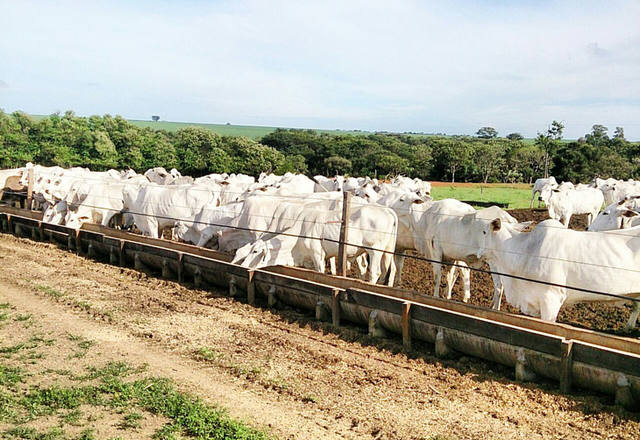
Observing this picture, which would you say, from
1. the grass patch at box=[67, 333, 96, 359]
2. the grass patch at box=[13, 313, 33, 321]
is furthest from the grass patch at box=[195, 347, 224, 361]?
the grass patch at box=[13, 313, 33, 321]

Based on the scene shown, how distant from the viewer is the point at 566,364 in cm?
735

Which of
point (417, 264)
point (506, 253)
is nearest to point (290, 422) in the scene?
point (506, 253)

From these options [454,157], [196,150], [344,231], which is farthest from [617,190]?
[196,150]

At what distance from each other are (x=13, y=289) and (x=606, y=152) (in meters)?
51.9

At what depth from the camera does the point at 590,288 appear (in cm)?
881

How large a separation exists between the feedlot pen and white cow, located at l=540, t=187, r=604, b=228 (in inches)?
627

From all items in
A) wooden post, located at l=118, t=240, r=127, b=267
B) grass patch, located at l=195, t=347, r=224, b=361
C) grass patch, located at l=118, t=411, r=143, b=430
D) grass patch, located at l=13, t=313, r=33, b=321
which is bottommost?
grass patch, located at l=13, t=313, r=33, b=321

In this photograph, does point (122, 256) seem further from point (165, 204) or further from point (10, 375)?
point (10, 375)

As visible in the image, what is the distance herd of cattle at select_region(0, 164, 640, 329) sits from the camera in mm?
8898

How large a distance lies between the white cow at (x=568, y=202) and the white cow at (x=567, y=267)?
1541cm

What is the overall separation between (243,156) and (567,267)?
5024 centimetres

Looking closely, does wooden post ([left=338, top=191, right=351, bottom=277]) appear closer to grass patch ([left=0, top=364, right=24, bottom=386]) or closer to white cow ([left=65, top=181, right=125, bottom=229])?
grass patch ([left=0, top=364, right=24, bottom=386])

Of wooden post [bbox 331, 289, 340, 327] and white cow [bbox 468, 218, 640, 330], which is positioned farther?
wooden post [bbox 331, 289, 340, 327]

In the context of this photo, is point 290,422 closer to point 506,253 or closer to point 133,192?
point 506,253
